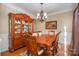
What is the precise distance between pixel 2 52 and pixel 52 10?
1.13 metres

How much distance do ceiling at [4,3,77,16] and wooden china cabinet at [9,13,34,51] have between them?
0.45 feet

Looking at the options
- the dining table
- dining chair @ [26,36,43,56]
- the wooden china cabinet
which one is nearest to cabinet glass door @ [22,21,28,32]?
the wooden china cabinet

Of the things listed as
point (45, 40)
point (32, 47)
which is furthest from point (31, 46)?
point (45, 40)

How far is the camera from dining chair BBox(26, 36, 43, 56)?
A: 1.71 m

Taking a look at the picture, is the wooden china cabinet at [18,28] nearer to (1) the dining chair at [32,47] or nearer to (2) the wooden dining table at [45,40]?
(1) the dining chair at [32,47]

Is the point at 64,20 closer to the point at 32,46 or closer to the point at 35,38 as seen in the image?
the point at 35,38

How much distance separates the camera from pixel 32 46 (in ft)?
5.66

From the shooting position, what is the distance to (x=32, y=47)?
68.0 inches

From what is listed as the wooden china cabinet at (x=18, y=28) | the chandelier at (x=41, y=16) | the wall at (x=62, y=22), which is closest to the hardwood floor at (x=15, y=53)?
the wooden china cabinet at (x=18, y=28)

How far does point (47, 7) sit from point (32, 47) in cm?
74

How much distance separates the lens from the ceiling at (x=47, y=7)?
168cm

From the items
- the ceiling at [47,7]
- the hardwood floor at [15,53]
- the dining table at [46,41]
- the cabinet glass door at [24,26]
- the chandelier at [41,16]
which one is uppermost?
the ceiling at [47,7]

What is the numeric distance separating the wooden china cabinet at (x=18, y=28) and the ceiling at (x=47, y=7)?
0.14 m

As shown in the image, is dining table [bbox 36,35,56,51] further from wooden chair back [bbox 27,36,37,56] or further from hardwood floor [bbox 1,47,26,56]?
hardwood floor [bbox 1,47,26,56]
